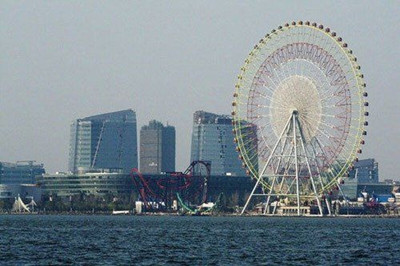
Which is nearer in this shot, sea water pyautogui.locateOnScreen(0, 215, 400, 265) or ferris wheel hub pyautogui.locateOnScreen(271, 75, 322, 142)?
sea water pyautogui.locateOnScreen(0, 215, 400, 265)

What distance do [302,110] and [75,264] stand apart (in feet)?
356

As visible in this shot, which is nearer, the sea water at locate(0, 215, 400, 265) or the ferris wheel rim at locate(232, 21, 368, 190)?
the sea water at locate(0, 215, 400, 265)

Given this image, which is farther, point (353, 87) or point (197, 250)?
point (353, 87)

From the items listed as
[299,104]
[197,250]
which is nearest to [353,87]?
[299,104]

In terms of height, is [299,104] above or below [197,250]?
above

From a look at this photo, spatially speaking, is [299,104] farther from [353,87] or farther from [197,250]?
[197,250]

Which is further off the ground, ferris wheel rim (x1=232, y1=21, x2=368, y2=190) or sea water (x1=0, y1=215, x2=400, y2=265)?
ferris wheel rim (x1=232, y1=21, x2=368, y2=190)

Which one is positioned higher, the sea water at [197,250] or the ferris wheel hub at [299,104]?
the ferris wheel hub at [299,104]

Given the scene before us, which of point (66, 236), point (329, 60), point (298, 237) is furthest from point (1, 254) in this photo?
point (329, 60)

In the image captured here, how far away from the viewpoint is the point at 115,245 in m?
109

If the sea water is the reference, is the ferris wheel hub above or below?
above

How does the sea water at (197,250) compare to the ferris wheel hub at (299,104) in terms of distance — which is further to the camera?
the ferris wheel hub at (299,104)

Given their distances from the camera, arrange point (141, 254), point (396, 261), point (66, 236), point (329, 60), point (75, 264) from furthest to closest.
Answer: point (329, 60), point (66, 236), point (141, 254), point (396, 261), point (75, 264)

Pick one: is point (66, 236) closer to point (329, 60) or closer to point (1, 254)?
point (1, 254)
